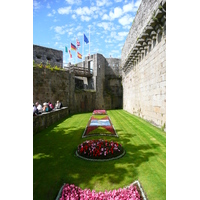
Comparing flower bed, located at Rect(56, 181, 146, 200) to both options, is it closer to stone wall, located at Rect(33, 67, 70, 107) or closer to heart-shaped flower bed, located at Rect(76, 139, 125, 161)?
heart-shaped flower bed, located at Rect(76, 139, 125, 161)

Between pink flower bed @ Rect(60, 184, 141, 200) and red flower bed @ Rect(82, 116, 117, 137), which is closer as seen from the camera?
pink flower bed @ Rect(60, 184, 141, 200)

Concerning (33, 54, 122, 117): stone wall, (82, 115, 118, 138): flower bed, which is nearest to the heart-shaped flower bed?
(82, 115, 118, 138): flower bed

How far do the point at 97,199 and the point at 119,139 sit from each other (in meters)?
4.26

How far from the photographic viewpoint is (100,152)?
4.93m

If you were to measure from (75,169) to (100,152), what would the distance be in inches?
39.8

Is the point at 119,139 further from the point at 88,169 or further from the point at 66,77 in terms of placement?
the point at 66,77

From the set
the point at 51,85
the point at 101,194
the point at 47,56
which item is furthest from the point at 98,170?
the point at 47,56

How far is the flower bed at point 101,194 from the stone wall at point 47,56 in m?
18.0

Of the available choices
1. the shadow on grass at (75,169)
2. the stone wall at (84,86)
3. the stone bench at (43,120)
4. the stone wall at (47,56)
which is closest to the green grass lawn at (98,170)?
the shadow on grass at (75,169)

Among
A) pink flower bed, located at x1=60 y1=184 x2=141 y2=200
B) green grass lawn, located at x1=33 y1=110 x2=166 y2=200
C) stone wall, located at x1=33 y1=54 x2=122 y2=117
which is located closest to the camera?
pink flower bed, located at x1=60 y1=184 x2=141 y2=200

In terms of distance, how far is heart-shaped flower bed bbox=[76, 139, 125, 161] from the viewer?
4855mm

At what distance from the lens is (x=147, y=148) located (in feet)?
19.1

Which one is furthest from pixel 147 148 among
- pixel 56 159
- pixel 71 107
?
pixel 71 107

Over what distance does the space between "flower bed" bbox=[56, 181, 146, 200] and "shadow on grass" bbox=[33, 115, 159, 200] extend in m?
0.23
